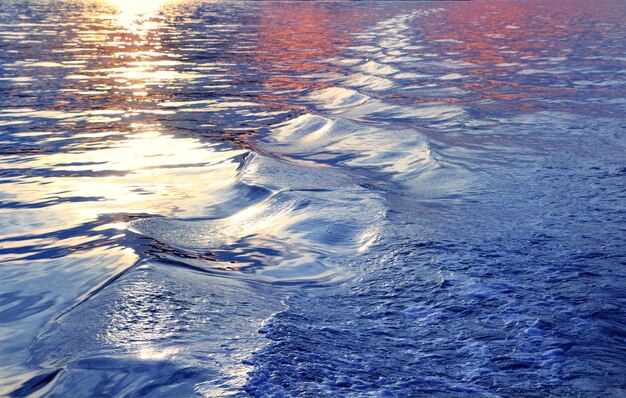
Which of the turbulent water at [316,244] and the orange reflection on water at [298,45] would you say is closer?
the turbulent water at [316,244]

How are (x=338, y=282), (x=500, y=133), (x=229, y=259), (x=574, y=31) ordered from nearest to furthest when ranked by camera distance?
(x=338, y=282), (x=229, y=259), (x=500, y=133), (x=574, y=31)

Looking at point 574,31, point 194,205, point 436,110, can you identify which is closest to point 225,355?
point 194,205

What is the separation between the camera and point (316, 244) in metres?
5.54

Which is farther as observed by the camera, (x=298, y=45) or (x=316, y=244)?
(x=298, y=45)

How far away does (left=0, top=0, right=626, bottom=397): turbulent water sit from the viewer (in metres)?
3.60

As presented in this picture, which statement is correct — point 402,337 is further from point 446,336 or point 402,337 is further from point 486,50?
point 486,50

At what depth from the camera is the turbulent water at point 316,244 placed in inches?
142

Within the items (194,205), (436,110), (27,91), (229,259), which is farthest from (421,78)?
(229,259)

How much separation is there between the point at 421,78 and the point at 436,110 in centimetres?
434

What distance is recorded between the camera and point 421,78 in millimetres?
15766

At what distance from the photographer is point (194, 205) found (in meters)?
6.71

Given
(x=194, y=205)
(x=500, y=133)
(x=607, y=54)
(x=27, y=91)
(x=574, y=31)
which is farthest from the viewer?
(x=574, y=31)

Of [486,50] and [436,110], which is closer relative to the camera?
[436,110]

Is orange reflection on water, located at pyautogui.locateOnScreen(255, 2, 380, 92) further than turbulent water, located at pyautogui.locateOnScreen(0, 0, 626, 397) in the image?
Yes
